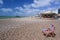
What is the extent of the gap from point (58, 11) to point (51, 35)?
683 inches

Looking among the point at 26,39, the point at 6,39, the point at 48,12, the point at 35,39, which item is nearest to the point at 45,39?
the point at 35,39

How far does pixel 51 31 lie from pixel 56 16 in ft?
47.9

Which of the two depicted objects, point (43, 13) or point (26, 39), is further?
point (43, 13)

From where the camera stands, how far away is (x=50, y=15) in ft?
63.3

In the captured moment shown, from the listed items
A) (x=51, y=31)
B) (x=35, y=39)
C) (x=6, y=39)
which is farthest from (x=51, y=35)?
(x=6, y=39)

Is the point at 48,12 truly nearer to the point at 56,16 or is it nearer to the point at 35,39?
the point at 56,16

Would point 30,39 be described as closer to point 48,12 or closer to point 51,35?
point 51,35

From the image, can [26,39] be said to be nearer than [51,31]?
Yes

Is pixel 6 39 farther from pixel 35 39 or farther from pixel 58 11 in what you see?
pixel 58 11

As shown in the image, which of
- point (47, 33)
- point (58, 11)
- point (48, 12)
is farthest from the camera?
point (58, 11)

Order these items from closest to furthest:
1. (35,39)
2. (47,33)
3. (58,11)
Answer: (35,39), (47,33), (58,11)

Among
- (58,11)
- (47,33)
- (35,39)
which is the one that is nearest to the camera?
(35,39)

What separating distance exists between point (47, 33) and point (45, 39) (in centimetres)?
53

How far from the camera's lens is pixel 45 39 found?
4.33 m
